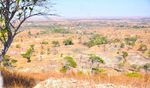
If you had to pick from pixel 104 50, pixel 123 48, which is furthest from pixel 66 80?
pixel 123 48

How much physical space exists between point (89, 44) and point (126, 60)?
3807cm

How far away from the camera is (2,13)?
8.45 metres

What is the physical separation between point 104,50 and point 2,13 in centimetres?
9356

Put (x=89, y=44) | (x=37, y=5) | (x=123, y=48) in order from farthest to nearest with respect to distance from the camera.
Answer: (x=89, y=44) < (x=123, y=48) < (x=37, y=5)

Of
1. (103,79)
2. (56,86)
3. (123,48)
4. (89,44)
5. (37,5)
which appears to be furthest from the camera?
(89,44)

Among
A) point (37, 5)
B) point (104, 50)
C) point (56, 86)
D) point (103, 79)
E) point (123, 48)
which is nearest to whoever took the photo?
point (56, 86)

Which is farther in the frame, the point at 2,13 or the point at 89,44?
the point at 89,44

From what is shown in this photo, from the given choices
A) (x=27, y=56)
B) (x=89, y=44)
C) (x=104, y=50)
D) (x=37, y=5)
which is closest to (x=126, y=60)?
(x=104, y=50)

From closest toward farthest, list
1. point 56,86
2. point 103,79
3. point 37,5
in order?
point 56,86, point 103,79, point 37,5

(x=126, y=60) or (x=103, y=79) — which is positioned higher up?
(x=103, y=79)

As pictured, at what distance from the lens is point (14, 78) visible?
891 cm

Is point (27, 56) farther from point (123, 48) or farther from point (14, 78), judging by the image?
point (14, 78)

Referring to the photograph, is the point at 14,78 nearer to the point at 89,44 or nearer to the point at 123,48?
the point at 123,48

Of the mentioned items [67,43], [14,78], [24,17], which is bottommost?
[67,43]
